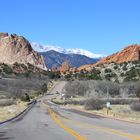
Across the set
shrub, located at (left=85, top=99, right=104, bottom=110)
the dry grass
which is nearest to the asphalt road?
the dry grass

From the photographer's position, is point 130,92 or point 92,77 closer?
point 130,92

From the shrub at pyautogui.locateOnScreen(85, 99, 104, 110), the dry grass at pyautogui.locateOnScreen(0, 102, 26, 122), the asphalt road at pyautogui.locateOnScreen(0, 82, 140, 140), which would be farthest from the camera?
the shrub at pyautogui.locateOnScreen(85, 99, 104, 110)

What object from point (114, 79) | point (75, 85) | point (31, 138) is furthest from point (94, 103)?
point (114, 79)

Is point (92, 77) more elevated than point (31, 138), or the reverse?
point (92, 77)

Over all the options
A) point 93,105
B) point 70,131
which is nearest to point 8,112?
point 93,105

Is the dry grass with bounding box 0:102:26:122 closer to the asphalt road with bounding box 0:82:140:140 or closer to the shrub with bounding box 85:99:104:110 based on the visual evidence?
the asphalt road with bounding box 0:82:140:140

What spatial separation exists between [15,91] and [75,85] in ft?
71.1

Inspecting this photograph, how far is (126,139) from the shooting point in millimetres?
19828

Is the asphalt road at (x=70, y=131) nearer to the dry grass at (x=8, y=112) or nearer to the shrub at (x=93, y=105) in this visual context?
the dry grass at (x=8, y=112)

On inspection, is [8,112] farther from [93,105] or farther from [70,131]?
[70,131]

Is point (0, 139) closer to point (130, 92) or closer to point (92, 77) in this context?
point (130, 92)

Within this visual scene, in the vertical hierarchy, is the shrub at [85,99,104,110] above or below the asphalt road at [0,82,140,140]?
above

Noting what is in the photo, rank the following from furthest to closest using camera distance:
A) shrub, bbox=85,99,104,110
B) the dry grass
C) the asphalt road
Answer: shrub, bbox=85,99,104,110, the dry grass, the asphalt road

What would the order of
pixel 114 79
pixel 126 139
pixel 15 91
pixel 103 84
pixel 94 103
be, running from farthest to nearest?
pixel 114 79, pixel 103 84, pixel 15 91, pixel 94 103, pixel 126 139
